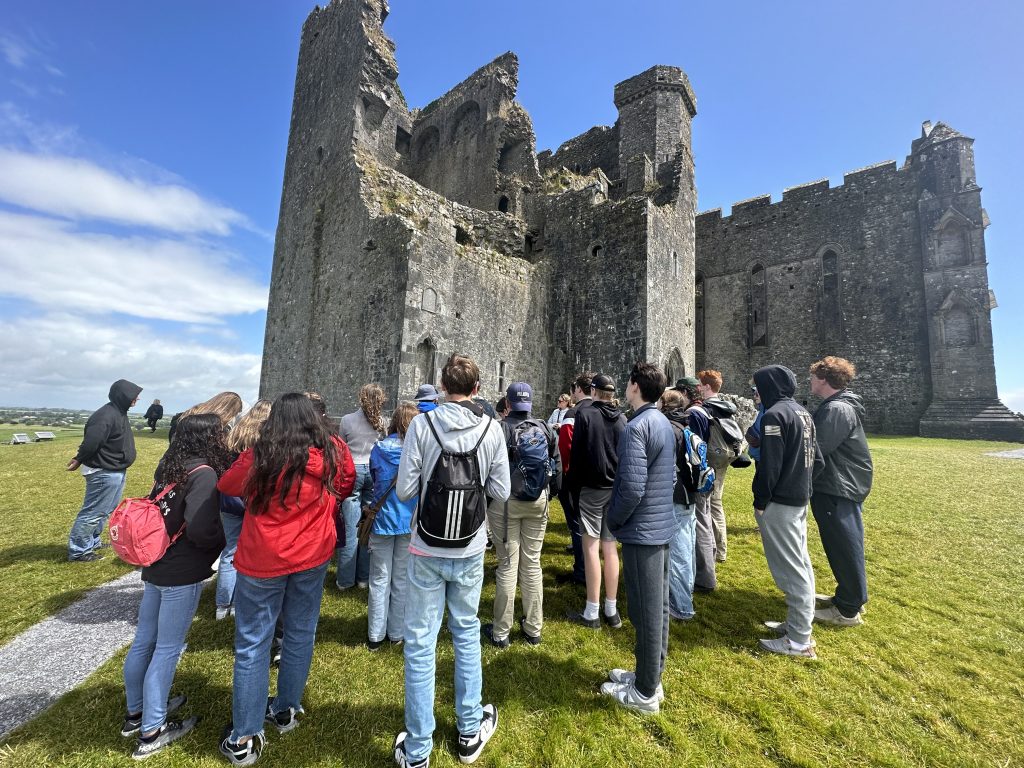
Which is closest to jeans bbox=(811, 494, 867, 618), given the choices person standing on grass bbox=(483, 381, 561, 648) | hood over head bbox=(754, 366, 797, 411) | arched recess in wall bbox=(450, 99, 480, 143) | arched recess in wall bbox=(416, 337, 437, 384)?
hood over head bbox=(754, 366, 797, 411)

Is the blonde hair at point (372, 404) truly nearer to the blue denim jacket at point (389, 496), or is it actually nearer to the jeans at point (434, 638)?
the blue denim jacket at point (389, 496)

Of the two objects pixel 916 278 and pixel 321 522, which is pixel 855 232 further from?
pixel 321 522

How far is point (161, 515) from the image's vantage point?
287 centimetres

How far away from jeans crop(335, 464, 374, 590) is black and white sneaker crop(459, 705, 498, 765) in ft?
8.87

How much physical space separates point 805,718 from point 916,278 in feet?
95.7

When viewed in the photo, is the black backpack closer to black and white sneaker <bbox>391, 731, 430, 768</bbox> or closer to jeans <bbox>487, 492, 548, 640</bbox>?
black and white sneaker <bbox>391, 731, 430, 768</bbox>

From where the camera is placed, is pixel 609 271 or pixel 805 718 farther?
pixel 609 271

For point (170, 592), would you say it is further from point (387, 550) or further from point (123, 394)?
point (123, 394)

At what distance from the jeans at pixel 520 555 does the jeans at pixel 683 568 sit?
1.51 metres

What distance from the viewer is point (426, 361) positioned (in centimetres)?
1233

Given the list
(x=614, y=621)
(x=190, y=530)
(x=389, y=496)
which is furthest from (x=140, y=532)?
(x=614, y=621)

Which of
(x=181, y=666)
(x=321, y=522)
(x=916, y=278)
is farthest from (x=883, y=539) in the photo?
(x=916, y=278)

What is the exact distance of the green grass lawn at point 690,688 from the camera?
116 inches

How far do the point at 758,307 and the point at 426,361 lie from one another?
24.4 m
